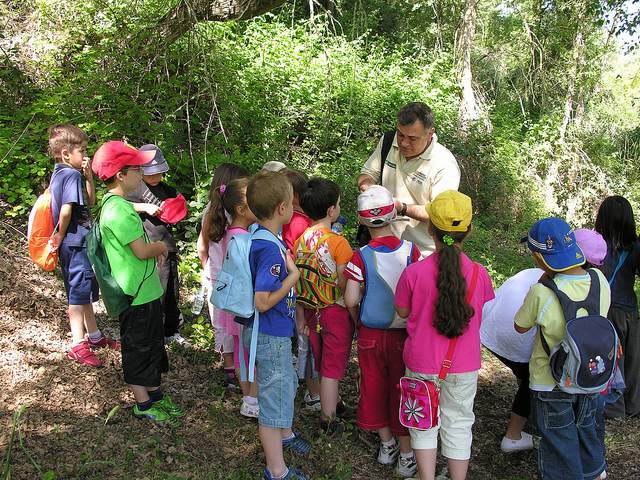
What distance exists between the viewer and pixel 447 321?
8.61 feet

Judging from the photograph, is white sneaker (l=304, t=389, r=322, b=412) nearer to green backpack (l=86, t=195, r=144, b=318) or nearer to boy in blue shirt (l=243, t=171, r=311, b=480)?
boy in blue shirt (l=243, t=171, r=311, b=480)

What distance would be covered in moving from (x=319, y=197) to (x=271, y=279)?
2.89 ft

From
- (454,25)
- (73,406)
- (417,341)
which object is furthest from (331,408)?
(454,25)

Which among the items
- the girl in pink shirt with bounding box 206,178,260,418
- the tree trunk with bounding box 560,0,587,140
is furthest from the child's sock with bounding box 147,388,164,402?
the tree trunk with bounding box 560,0,587,140

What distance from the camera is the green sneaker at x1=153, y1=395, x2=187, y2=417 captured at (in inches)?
134

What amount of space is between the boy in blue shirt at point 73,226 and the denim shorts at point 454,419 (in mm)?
2621

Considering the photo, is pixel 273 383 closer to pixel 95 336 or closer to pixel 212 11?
pixel 95 336

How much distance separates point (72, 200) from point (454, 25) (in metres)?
13.7

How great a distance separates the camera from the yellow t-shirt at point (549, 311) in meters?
2.70

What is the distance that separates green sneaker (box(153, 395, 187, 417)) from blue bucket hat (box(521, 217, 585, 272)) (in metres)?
2.71

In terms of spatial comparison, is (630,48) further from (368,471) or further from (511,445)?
A: (368,471)

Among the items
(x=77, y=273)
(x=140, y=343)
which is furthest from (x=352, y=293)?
(x=77, y=273)

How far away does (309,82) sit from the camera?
8.93 metres

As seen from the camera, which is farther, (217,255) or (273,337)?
(217,255)
